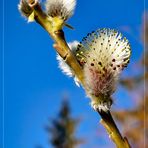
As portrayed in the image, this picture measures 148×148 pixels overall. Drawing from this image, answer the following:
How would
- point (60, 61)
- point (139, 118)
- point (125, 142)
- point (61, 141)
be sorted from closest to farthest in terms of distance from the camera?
point (125, 142) → point (60, 61) → point (139, 118) → point (61, 141)

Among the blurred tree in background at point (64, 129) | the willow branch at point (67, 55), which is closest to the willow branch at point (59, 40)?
the willow branch at point (67, 55)

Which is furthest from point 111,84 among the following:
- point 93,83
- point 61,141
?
point 61,141

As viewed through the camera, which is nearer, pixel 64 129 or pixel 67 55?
pixel 67 55

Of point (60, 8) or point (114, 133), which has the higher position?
point (60, 8)

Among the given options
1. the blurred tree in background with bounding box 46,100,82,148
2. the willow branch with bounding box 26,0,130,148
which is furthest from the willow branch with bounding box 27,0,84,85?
the blurred tree in background with bounding box 46,100,82,148

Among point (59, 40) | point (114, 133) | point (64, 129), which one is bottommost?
point (114, 133)

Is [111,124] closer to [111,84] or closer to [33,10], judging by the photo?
[111,84]

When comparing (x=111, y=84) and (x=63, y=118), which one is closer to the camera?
(x=111, y=84)

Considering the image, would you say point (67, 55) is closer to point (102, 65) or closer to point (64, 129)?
point (102, 65)

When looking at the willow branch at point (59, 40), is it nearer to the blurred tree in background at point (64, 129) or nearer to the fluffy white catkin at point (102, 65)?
the fluffy white catkin at point (102, 65)

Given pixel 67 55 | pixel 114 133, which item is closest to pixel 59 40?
pixel 67 55

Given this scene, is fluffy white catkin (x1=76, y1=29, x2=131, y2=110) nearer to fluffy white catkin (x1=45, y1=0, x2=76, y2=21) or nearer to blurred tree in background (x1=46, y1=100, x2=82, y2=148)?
fluffy white catkin (x1=45, y1=0, x2=76, y2=21)
